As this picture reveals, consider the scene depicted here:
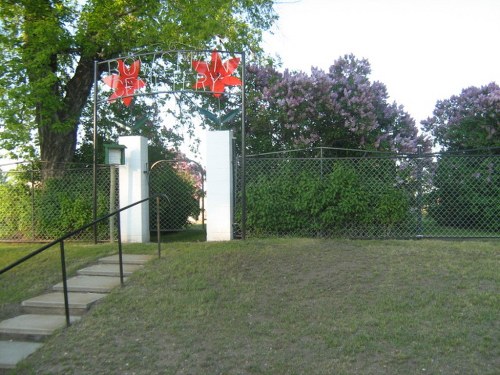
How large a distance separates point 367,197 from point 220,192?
257 centimetres

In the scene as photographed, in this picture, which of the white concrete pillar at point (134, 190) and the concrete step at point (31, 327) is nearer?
the concrete step at point (31, 327)

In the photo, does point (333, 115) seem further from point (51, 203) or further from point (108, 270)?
point (108, 270)

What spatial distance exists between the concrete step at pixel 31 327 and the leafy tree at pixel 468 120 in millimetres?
9503

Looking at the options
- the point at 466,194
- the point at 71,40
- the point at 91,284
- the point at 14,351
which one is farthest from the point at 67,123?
the point at 466,194

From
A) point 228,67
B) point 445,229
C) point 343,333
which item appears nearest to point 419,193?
point 445,229

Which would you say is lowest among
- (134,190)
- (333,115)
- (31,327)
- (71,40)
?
(31,327)

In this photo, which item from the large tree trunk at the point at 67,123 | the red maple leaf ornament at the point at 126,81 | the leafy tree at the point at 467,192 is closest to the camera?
the leafy tree at the point at 467,192

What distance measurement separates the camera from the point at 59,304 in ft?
18.5

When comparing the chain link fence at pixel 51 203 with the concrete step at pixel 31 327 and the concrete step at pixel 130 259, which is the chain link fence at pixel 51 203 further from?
the concrete step at pixel 31 327

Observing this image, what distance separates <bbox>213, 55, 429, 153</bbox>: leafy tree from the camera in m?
11.7

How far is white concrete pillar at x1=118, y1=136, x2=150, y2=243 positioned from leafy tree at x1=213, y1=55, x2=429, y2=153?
4.25m

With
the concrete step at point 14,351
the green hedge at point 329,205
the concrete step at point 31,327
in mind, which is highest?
the green hedge at point 329,205

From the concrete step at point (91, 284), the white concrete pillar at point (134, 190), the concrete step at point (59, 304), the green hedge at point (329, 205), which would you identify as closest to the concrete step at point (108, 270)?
the concrete step at point (91, 284)

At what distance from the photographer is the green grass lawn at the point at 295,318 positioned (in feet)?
13.4
